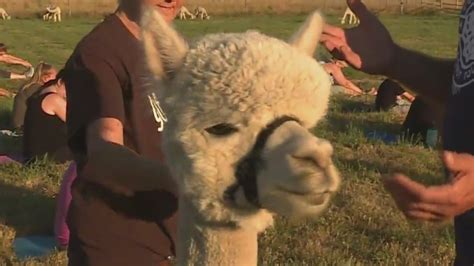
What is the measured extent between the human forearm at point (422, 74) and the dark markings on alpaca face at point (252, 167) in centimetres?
107

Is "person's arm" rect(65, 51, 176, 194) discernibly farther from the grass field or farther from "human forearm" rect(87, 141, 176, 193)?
the grass field

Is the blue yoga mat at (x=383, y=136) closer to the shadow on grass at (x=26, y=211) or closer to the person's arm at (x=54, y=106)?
the person's arm at (x=54, y=106)

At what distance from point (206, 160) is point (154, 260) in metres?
1.23

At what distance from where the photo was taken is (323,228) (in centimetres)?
663

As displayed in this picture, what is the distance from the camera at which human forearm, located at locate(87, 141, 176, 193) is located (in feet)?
8.88

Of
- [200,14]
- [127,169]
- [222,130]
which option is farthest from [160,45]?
[200,14]

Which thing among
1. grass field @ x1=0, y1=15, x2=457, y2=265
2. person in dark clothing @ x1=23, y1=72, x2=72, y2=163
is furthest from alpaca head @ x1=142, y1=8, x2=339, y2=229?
person in dark clothing @ x1=23, y1=72, x2=72, y2=163

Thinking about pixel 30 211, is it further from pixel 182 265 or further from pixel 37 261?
pixel 182 265

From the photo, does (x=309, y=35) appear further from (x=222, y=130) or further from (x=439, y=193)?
(x=439, y=193)

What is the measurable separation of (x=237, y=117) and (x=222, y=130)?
0.07 meters

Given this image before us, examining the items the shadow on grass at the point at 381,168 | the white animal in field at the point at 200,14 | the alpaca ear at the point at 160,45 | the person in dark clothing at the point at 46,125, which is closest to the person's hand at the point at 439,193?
the alpaca ear at the point at 160,45

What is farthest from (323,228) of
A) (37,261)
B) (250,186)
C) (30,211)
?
(250,186)

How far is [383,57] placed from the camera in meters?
3.13

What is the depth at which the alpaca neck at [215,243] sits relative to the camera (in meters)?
2.38
